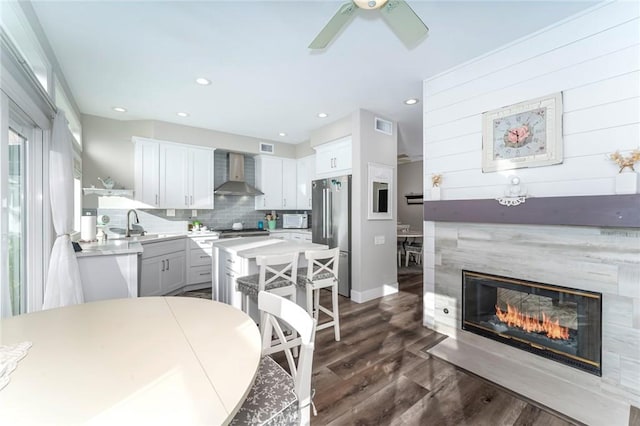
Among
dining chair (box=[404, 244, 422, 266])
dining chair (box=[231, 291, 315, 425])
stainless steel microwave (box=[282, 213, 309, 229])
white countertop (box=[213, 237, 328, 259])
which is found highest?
stainless steel microwave (box=[282, 213, 309, 229])

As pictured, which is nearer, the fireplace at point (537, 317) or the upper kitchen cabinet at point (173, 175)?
the fireplace at point (537, 317)

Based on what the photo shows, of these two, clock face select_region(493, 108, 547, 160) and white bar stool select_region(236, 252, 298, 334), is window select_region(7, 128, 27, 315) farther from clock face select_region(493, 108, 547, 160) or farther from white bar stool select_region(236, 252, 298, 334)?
clock face select_region(493, 108, 547, 160)

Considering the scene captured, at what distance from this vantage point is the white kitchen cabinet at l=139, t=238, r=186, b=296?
3.50 m

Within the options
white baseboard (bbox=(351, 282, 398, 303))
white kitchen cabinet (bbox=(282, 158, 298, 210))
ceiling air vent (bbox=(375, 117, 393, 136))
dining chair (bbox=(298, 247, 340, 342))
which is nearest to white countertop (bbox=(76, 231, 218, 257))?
white kitchen cabinet (bbox=(282, 158, 298, 210))

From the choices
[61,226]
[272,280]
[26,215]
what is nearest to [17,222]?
[26,215]

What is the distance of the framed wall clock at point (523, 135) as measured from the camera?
204cm

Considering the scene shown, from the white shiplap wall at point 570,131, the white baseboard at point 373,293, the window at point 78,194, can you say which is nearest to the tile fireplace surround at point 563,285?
the white shiplap wall at point 570,131

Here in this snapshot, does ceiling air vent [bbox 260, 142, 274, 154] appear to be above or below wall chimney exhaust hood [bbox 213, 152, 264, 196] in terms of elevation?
above

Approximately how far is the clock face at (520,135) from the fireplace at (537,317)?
1084 millimetres

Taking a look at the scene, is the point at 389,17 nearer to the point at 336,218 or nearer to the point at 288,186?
the point at 336,218

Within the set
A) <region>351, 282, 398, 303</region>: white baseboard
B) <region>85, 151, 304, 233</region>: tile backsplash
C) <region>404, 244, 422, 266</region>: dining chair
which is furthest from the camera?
<region>404, 244, 422, 266</region>: dining chair

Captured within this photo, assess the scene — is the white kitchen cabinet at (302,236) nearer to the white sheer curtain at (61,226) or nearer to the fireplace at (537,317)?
the fireplace at (537,317)

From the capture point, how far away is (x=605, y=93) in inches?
72.5

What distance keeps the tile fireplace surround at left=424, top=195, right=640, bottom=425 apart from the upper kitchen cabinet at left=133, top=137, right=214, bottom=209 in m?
3.90
